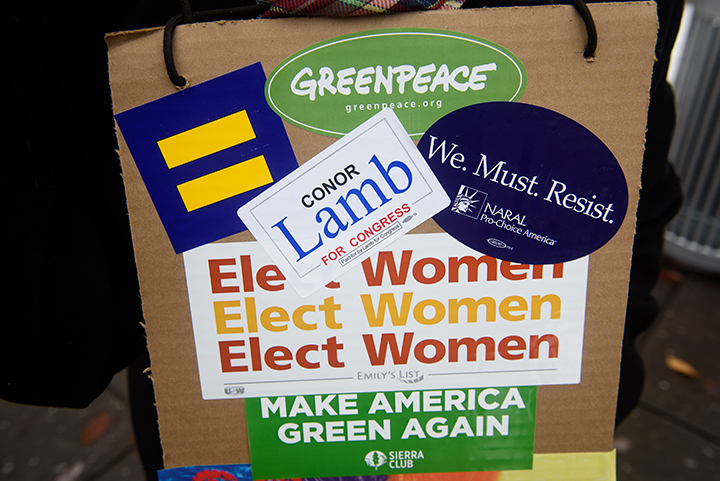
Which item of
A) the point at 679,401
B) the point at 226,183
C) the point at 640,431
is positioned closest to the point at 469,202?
the point at 226,183

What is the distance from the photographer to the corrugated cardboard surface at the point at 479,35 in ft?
1.72

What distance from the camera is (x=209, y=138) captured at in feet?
1.78

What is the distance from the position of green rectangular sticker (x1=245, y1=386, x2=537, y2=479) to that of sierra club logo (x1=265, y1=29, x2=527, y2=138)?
1.13ft

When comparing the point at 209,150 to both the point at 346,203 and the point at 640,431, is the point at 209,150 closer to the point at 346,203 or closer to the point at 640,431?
the point at 346,203

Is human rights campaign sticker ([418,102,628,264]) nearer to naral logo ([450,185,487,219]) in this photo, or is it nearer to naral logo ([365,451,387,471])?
naral logo ([450,185,487,219])

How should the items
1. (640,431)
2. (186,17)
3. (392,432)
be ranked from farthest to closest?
(640,431) → (392,432) → (186,17)

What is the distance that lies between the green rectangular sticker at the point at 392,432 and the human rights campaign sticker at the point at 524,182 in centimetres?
20

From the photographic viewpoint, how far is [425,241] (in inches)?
22.8

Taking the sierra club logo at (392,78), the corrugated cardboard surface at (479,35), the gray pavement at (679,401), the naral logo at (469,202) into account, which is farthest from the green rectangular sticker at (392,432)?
the gray pavement at (679,401)

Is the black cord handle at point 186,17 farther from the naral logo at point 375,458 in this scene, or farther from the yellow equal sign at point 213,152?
the naral logo at point 375,458

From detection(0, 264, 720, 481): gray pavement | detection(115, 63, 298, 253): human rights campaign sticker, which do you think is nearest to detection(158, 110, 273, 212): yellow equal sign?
detection(115, 63, 298, 253): human rights campaign sticker

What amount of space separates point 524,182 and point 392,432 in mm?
358

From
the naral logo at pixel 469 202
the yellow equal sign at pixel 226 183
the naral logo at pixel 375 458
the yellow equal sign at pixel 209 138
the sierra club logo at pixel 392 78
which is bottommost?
the naral logo at pixel 375 458

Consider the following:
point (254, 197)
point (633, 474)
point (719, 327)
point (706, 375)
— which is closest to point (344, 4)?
point (254, 197)
